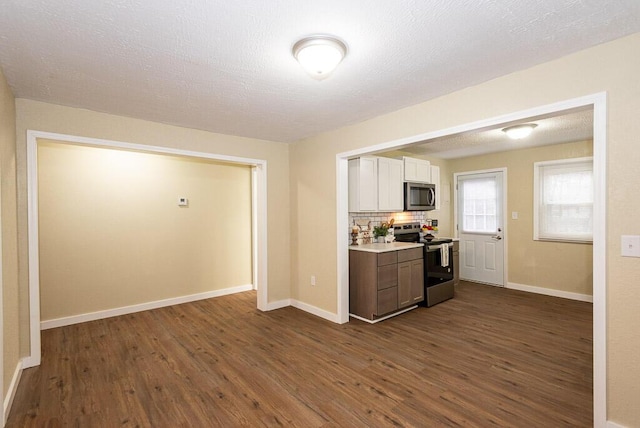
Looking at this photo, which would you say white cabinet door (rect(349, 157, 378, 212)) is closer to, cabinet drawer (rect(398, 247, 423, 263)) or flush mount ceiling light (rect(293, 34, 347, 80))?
cabinet drawer (rect(398, 247, 423, 263))

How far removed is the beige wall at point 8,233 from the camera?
2320 mm

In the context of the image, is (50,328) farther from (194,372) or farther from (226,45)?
(226,45)

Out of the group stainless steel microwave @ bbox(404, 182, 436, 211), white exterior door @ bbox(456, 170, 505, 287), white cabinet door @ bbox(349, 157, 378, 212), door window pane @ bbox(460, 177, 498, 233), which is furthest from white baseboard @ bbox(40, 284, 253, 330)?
door window pane @ bbox(460, 177, 498, 233)

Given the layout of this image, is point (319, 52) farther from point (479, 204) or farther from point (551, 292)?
point (551, 292)

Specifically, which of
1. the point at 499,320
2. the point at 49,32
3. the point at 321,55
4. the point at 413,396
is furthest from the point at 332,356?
the point at 49,32

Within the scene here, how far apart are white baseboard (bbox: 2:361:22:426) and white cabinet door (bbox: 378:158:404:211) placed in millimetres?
4024

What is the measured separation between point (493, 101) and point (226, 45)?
202 centimetres

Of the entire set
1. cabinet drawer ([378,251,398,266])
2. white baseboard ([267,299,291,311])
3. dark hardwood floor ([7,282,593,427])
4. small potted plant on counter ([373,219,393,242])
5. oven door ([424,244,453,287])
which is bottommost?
dark hardwood floor ([7,282,593,427])

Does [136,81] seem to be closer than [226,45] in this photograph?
No

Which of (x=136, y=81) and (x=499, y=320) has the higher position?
(x=136, y=81)

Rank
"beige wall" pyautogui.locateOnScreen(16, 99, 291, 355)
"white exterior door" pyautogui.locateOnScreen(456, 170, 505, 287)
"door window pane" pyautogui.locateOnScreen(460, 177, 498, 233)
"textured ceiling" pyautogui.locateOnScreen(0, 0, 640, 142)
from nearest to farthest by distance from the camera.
Result: "textured ceiling" pyautogui.locateOnScreen(0, 0, 640, 142) < "beige wall" pyautogui.locateOnScreen(16, 99, 291, 355) < "white exterior door" pyautogui.locateOnScreen(456, 170, 505, 287) < "door window pane" pyautogui.locateOnScreen(460, 177, 498, 233)

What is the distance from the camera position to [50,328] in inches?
150

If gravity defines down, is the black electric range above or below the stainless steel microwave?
below

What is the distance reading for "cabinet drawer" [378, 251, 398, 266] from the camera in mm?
3939
